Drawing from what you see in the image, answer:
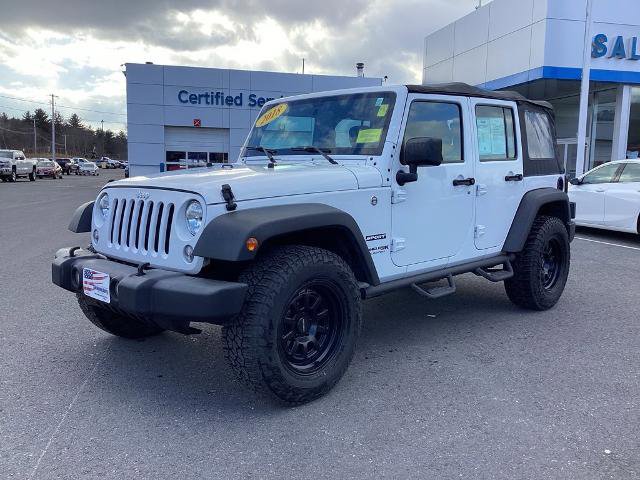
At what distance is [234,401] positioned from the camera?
3.50 meters

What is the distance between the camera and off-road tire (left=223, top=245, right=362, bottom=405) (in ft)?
10.2

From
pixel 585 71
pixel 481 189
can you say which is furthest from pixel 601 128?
pixel 481 189

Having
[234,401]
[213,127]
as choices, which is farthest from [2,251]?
[213,127]

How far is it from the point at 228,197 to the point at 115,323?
6.14 ft

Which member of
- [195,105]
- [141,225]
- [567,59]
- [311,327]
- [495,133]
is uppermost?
[567,59]

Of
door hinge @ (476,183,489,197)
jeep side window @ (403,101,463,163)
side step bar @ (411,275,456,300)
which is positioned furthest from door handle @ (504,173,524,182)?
side step bar @ (411,275,456,300)

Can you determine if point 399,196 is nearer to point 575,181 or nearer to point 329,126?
point 329,126

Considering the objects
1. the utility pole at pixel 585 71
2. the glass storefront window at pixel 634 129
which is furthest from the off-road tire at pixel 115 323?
the glass storefront window at pixel 634 129

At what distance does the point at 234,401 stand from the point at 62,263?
1445 millimetres

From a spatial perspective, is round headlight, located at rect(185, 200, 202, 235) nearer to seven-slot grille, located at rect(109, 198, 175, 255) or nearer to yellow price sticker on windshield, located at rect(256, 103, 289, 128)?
seven-slot grille, located at rect(109, 198, 175, 255)

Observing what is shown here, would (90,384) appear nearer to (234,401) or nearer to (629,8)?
(234,401)

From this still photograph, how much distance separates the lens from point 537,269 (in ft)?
17.5

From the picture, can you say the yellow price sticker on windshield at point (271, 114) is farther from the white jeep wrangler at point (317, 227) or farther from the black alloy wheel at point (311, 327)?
the black alloy wheel at point (311, 327)

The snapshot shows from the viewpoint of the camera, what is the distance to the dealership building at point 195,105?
90.7 feet
